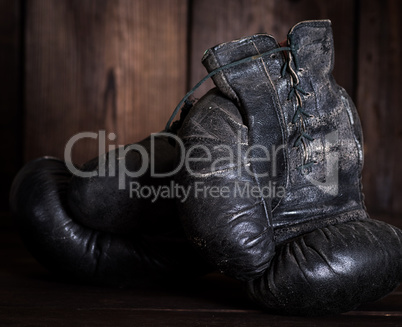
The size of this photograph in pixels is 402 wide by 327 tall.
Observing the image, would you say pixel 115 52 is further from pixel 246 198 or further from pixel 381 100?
pixel 246 198

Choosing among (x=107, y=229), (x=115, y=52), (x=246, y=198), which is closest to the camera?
(x=246, y=198)

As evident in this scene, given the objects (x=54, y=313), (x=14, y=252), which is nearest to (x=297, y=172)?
(x=54, y=313)

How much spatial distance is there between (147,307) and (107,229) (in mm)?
227

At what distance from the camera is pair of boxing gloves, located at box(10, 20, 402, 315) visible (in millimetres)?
922

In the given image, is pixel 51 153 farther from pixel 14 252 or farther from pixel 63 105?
pixel 14 252

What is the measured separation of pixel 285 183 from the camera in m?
1.02

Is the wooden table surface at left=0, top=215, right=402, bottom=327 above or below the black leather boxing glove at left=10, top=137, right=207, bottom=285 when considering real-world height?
below

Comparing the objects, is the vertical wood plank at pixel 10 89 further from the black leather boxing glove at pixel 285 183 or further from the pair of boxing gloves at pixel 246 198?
the black leather boxing glove at pixel 285 183

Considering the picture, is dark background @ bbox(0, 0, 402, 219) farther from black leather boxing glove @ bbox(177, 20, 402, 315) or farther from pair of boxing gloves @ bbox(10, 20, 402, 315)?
black leather boxing glove @ bbox(177, 20, 402, 315)

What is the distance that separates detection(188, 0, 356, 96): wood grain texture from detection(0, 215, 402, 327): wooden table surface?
35.3 inches

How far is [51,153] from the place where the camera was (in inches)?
73.2

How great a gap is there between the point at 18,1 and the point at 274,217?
1267 mm

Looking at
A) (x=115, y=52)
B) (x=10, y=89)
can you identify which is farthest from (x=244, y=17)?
(x=10, y=89)

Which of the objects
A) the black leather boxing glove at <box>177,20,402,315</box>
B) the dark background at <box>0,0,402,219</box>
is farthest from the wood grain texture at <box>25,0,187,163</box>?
the black leather boxing glove at <box>177,20,402,315</box>
